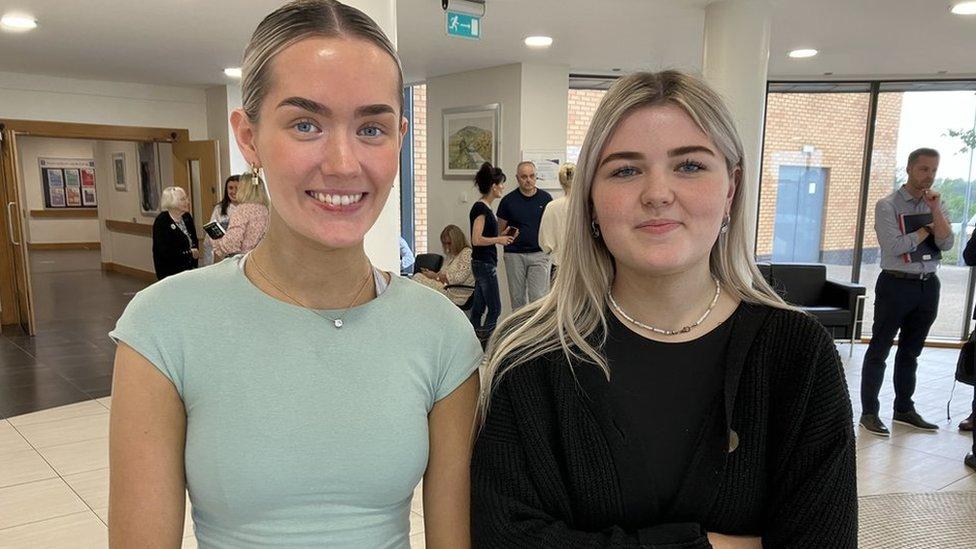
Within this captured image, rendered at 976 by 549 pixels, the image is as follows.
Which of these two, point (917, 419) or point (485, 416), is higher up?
point (485, 416)

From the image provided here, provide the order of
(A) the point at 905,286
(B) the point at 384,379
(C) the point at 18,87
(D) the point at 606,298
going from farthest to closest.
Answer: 1. (C) the point at 18,87
2. (A) the point at 905,286
3. (D) the point at 606,298
4. (B) the point at 384,379

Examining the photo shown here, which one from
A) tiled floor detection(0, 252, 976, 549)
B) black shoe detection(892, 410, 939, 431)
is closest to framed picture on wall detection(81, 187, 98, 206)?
tiled floor detection(0, 252, 976, 549)

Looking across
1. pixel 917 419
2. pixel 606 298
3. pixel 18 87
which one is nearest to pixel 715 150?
pixel 606 298

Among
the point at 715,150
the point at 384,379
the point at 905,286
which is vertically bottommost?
the point at 905,286

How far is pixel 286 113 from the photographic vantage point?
3.23 feet

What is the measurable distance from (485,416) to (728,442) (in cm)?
41

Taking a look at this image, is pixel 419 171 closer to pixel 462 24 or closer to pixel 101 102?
pixel 101 102

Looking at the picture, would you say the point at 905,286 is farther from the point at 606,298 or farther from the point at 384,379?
the point at 384,379

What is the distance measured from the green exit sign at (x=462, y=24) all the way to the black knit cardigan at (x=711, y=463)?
12.4 ft

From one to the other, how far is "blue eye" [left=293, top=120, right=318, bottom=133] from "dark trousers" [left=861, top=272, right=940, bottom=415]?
4384 mm

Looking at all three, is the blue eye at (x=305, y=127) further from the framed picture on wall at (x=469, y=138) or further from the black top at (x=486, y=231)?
the framed picture on wall at (x=469, y=138)

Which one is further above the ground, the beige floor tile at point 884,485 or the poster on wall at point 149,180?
the poster on wall at point 149,180

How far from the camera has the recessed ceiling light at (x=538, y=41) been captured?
228 inches

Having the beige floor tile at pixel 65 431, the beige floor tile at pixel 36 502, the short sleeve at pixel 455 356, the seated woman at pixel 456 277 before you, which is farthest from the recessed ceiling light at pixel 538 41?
the short sleeve at pixel 455 356
